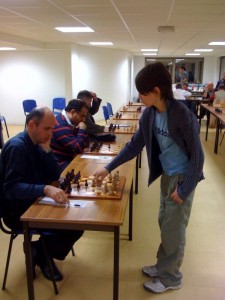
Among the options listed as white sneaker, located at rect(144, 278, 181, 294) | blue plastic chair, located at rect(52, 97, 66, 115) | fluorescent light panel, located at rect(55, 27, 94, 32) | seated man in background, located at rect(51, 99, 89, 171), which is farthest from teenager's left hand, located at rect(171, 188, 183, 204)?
blue plastic chair, located at rect(52, 97, 66, 115)

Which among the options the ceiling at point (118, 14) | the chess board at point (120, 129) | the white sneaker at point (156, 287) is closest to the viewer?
the white sneaker at point (156, 287)

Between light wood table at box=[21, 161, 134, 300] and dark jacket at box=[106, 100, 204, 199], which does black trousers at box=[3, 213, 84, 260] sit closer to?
light wood table at box=[21, 161, 134, 300]

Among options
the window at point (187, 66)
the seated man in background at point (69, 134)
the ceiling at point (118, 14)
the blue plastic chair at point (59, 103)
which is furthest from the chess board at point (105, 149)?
the window at point (187, 66)

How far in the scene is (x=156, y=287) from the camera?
6.79 feet

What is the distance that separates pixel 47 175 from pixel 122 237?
3.47ft

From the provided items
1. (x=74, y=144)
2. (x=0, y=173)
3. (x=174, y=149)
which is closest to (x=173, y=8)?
(x=74, y=144)

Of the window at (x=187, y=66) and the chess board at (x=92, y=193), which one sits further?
the window at (x=187, y=66)

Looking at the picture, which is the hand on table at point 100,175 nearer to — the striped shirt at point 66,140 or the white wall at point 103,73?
the striped shirt at point 66,140

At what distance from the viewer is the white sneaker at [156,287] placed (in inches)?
81.1

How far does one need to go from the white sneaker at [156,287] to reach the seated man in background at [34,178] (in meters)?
0.60

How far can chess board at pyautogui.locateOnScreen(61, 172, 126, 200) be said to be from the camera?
1.81 metres

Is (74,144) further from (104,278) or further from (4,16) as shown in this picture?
(4,16)

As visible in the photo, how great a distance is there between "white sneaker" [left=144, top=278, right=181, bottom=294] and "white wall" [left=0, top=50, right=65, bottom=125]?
24.8ft

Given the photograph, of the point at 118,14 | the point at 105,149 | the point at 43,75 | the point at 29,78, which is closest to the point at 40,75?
the point at 43,75
